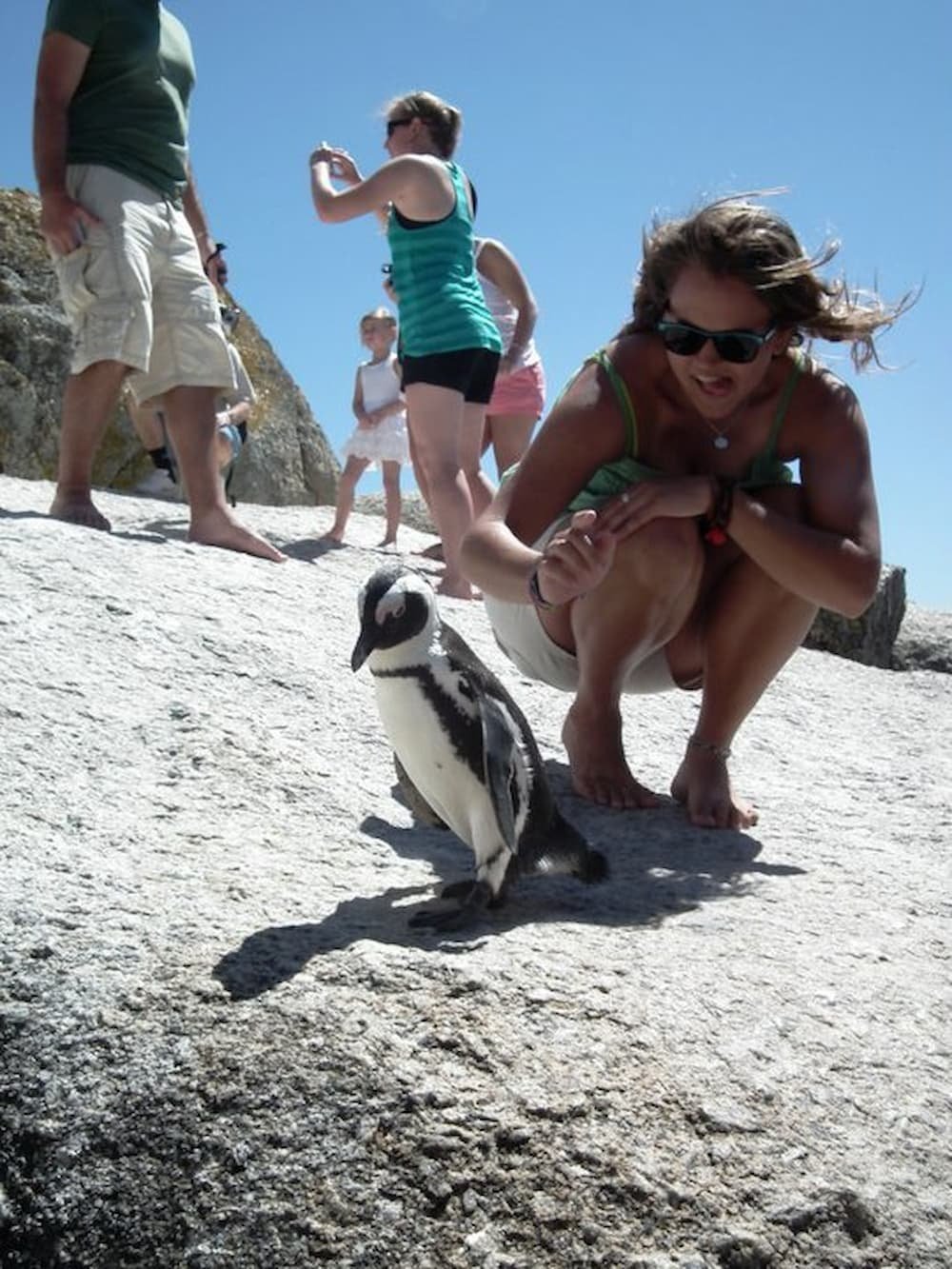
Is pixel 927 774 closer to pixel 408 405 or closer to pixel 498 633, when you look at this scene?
pixel 498 633

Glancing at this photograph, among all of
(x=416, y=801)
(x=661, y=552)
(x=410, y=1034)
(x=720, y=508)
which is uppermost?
(x=720, y=508)

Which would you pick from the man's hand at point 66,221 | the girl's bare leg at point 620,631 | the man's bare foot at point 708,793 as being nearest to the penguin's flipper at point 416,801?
the girl's bare leg at point 620,631

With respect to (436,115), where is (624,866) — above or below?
below

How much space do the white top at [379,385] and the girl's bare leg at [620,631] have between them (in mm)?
4843

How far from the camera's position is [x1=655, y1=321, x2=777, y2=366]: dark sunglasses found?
2857mm

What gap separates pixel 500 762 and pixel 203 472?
2957 mm

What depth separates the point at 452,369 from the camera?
5164 millimetres

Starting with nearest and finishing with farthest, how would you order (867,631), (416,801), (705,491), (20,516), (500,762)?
(500,762)
(416,801)
(705,491)
(20,516)
(867,631)

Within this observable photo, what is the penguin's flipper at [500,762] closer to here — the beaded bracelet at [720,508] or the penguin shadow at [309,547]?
the beaded bracelet at [720,508]

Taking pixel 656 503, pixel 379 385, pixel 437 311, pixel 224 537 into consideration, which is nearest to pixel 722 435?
pixel 656 503

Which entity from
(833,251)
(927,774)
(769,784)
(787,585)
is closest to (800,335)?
(833,251)

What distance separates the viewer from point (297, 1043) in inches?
76.5

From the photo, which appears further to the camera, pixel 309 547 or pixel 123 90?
pixel 309 547

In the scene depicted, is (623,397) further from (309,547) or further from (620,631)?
(309,547)
